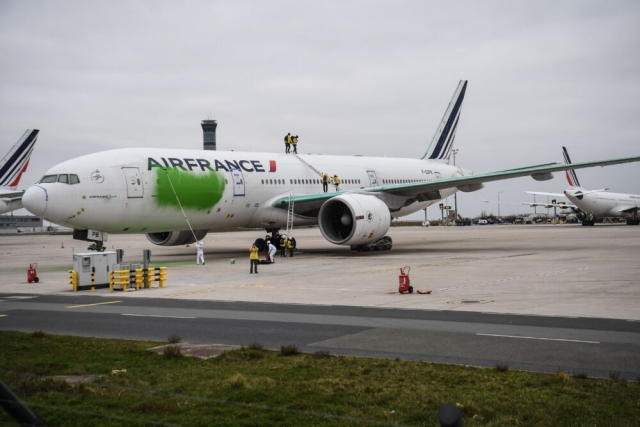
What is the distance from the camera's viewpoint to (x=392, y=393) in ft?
24.7

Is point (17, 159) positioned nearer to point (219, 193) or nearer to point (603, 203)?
point (219, 193)

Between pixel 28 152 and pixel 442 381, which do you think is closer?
pixel 442 381

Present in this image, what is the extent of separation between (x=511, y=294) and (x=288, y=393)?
9.93m

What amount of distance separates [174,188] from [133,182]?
1701 millimetres

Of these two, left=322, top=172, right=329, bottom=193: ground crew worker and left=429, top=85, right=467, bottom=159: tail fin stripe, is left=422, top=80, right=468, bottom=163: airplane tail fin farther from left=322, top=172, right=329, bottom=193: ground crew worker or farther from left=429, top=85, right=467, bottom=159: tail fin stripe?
left=322, top=172, right=329, bottom=193: ground crew worker

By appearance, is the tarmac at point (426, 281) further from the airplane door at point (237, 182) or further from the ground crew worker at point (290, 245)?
the airplane door at point (237, 182)

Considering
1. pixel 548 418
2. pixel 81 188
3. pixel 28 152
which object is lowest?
pixel 548 418

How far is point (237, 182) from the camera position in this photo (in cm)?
2962

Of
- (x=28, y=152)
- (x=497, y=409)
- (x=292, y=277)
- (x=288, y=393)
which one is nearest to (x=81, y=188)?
(x=292, y=277)

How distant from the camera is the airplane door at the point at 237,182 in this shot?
29.5 meters

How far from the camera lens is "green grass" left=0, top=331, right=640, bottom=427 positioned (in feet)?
21.9

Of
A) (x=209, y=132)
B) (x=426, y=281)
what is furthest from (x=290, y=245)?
(x=209, y=132)

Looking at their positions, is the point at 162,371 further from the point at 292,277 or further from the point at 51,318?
the point at 292,277

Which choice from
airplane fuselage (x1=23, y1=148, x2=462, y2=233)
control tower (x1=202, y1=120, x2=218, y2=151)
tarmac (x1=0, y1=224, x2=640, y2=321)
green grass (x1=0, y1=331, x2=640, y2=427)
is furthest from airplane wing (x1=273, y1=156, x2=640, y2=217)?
control tower (x1=202, y1=120, x2=218, y2=151)
